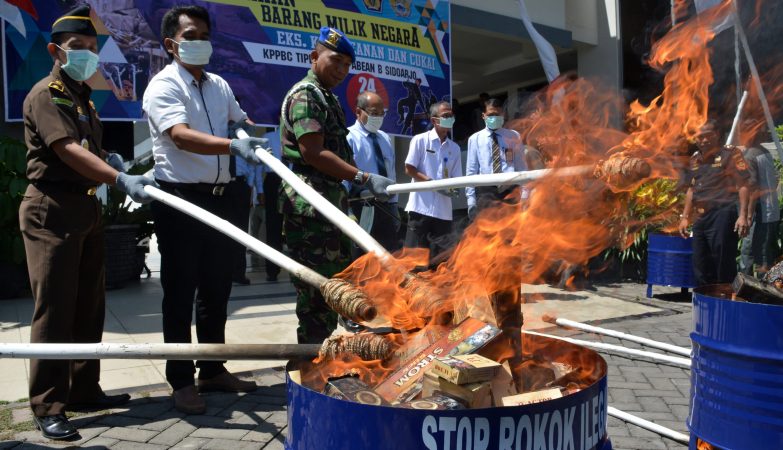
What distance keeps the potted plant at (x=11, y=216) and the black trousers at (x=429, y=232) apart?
4082 millimetres

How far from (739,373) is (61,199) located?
3.34 metres

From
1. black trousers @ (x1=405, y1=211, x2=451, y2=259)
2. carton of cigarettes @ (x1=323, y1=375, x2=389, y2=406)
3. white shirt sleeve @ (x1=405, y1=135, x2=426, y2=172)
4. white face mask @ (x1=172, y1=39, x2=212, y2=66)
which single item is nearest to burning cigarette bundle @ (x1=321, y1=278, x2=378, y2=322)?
carton of cigarettes @ (x1=323, y1=375, x2=389, y2=406)

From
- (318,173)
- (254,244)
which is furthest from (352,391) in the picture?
(318,173)

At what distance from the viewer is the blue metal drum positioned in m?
1.64

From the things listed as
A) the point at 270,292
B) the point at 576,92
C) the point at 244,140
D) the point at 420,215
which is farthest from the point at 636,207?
the point at 244,140

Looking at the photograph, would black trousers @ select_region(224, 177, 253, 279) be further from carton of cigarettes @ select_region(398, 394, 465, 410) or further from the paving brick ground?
carton of cigarettes @ select_region(398, 394, 465, 410)

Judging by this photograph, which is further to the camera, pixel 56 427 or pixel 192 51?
pixel 192 51

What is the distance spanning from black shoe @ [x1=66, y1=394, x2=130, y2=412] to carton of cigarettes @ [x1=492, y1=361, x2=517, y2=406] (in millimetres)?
2693

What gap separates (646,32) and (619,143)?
11.9 meters

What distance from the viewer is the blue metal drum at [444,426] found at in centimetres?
164

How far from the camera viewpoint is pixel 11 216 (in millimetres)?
6660

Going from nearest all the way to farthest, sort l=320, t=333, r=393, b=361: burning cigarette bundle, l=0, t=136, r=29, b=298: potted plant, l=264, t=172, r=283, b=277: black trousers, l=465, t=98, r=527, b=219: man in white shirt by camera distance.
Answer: l=320, t=333, r=393, b=361: burning cigarette bundle
l=0, t=136, r=29, b=298: potted plant
l=465, t=98, r=527, b=219: man in white shirt
l=264, t=172, r=283, b=277: black trousers

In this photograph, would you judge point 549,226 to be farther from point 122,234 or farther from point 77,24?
point 122,234

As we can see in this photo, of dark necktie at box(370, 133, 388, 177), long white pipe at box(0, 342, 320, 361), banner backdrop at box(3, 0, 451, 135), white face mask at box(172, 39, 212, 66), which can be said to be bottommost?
long white pipe at box(0, 342, 320, 361)
